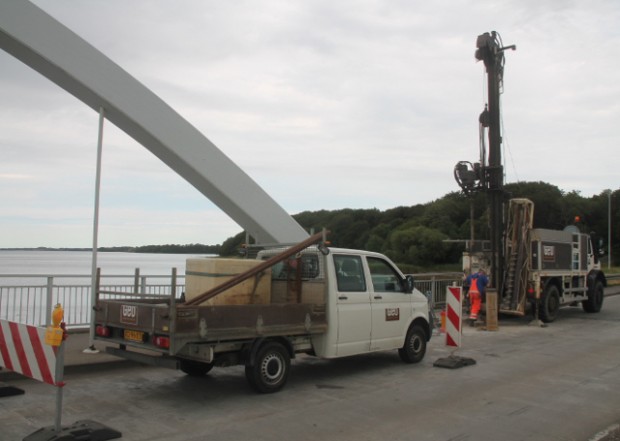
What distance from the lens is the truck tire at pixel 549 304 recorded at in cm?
1551

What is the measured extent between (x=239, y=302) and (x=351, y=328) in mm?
1783

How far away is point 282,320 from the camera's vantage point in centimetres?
738

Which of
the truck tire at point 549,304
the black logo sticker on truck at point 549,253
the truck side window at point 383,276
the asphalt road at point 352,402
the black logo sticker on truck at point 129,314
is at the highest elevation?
the black logo sticker on truck at point 549,253

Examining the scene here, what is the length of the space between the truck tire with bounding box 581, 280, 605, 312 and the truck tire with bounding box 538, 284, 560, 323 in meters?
2.57

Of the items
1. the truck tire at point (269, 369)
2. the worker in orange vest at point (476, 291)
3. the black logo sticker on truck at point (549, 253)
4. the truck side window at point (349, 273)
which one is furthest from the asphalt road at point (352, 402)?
the black logo sticker on truck at point (549, 253)

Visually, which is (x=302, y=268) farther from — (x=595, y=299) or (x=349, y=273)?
(x=595, y=299)

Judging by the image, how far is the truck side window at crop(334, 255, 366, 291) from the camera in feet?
27.1

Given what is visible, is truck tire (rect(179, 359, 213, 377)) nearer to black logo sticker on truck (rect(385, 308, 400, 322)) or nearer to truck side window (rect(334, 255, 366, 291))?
truck side window (rect(334, 255, 366, 291))

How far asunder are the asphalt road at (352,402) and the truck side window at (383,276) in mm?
1300

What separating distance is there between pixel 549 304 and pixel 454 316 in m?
7.57

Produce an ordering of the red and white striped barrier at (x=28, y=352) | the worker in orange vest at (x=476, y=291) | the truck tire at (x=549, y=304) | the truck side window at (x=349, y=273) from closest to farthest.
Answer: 1. the red and white striped barrier at (x=28, y=352)
2. the truck side window at (x=349, y=273)
3. the worker in orange vest at (x=476, y=291)
4. the truck tire at (x=549, y=304)

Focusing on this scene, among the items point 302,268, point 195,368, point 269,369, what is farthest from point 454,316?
point 195,368

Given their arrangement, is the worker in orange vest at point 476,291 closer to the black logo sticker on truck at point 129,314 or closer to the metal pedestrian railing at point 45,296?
the metal pedestrian railing at point 45,296

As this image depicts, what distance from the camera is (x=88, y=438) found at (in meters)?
5.19
